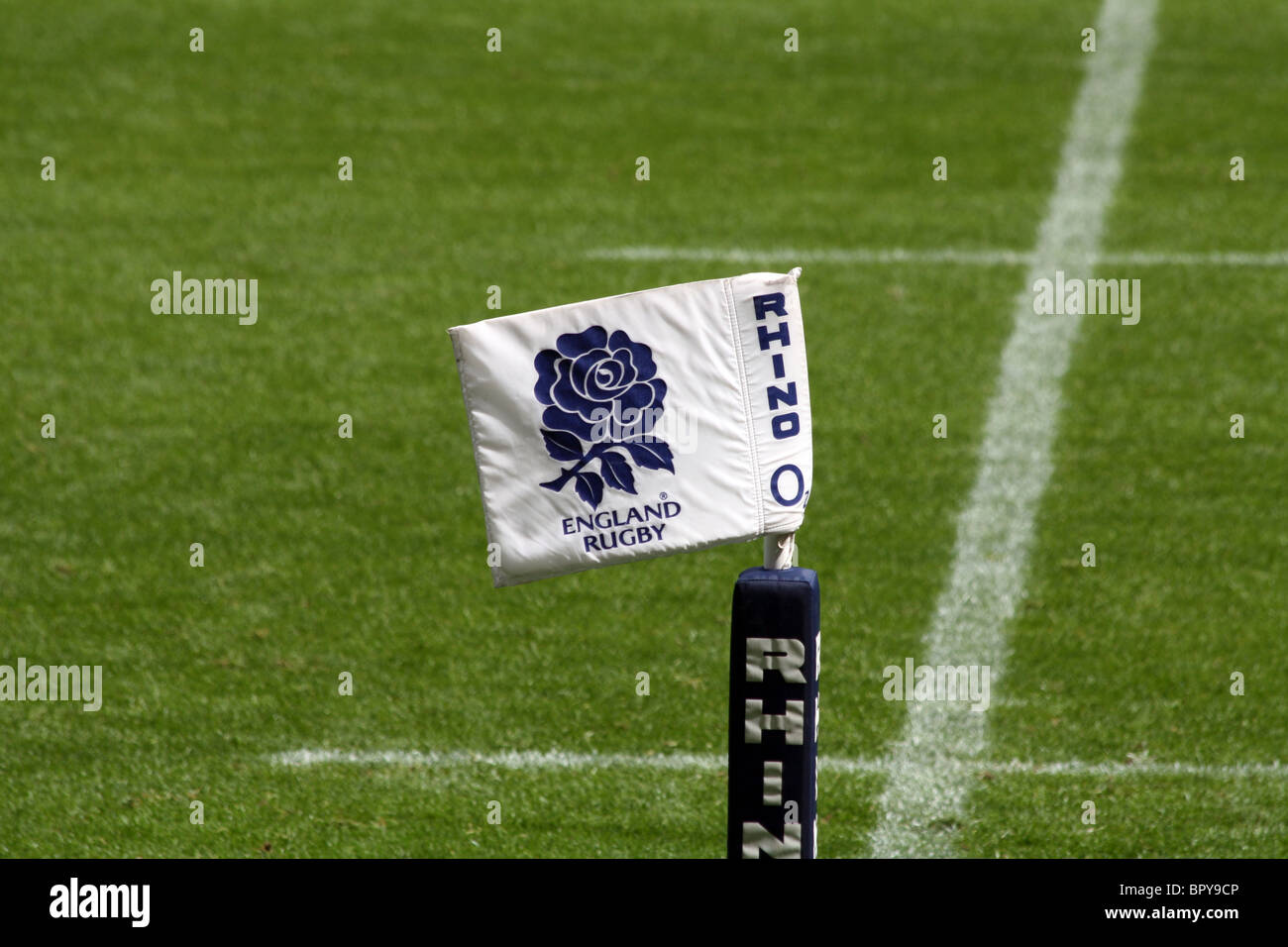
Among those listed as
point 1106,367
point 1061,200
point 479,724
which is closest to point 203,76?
point 1061,200

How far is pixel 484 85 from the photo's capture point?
12.1 metres

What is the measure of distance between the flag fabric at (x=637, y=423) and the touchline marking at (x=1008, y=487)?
1714mm

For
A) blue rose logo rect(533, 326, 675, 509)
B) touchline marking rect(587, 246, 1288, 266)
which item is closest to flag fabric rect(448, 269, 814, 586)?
blue rose logo rect(533, 326, 675, 509)

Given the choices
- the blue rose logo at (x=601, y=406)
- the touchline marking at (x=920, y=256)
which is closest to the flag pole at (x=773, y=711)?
the blue rose logo at (x=601, y=406)

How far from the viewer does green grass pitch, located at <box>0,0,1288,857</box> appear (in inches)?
215

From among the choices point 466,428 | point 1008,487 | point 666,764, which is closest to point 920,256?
point 1008,487

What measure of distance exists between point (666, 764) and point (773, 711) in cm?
194

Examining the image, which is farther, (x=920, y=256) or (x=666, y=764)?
(x=920, y=256)

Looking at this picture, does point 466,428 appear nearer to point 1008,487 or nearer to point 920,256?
point 1008,487

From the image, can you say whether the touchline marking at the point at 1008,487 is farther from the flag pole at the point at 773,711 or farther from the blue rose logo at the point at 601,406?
the blue rose logo at the point at 601,406

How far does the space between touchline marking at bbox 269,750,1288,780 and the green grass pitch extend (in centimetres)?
4

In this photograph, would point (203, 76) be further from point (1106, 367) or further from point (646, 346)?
point (646, 346)

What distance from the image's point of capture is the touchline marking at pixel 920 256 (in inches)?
378

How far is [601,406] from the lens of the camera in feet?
12.0
